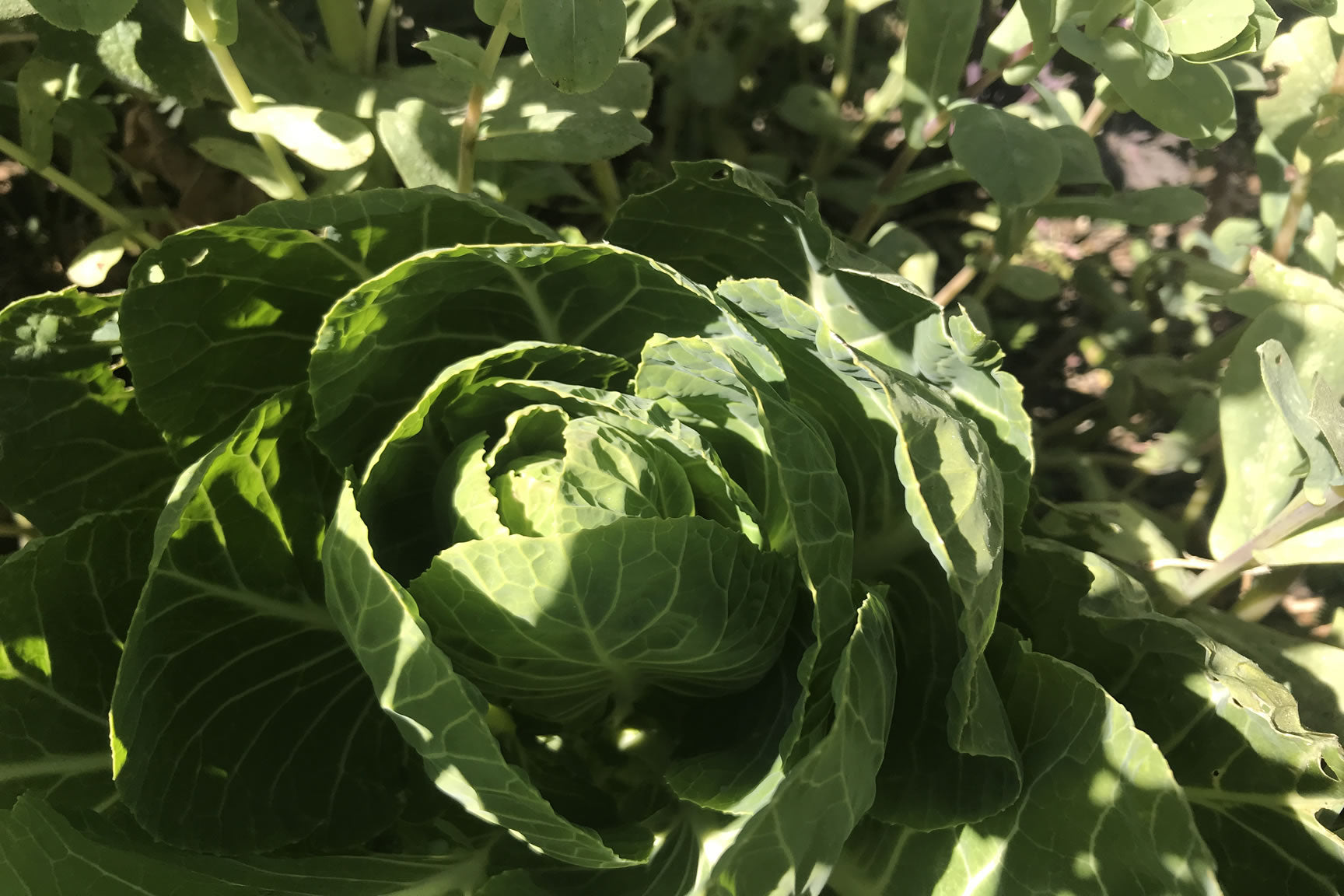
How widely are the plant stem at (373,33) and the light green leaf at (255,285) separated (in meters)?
0.39

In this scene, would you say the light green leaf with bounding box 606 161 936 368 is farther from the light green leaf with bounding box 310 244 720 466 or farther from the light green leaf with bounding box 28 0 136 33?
the light green leaf with bounding box 28 0 136 33

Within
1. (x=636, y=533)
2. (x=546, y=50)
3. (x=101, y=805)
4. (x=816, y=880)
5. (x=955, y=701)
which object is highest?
(x=546, y=50)

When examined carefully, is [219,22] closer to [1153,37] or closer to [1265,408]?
[1153,37]

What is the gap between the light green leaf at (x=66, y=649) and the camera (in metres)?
0.90

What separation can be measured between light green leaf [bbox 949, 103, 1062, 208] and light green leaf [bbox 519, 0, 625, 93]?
43 cm

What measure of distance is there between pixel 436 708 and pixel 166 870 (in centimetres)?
29

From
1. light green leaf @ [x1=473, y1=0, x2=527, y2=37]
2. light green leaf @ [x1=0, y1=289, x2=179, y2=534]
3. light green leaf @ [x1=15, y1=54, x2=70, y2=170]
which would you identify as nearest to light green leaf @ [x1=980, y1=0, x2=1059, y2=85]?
light green leaf @ [x1=473, y1=0, x2=527, y2=37]

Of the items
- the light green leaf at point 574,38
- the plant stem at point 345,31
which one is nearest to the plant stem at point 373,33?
the plant stem at point 345,31

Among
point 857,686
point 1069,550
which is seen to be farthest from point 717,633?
point 1069,550

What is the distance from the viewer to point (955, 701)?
84 centimetres

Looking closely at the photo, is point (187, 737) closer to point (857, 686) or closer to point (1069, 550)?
point (857, 686)

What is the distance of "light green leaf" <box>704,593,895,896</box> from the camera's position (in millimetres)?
748

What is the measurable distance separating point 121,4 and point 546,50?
0.36 metres

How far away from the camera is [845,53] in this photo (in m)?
1.57
